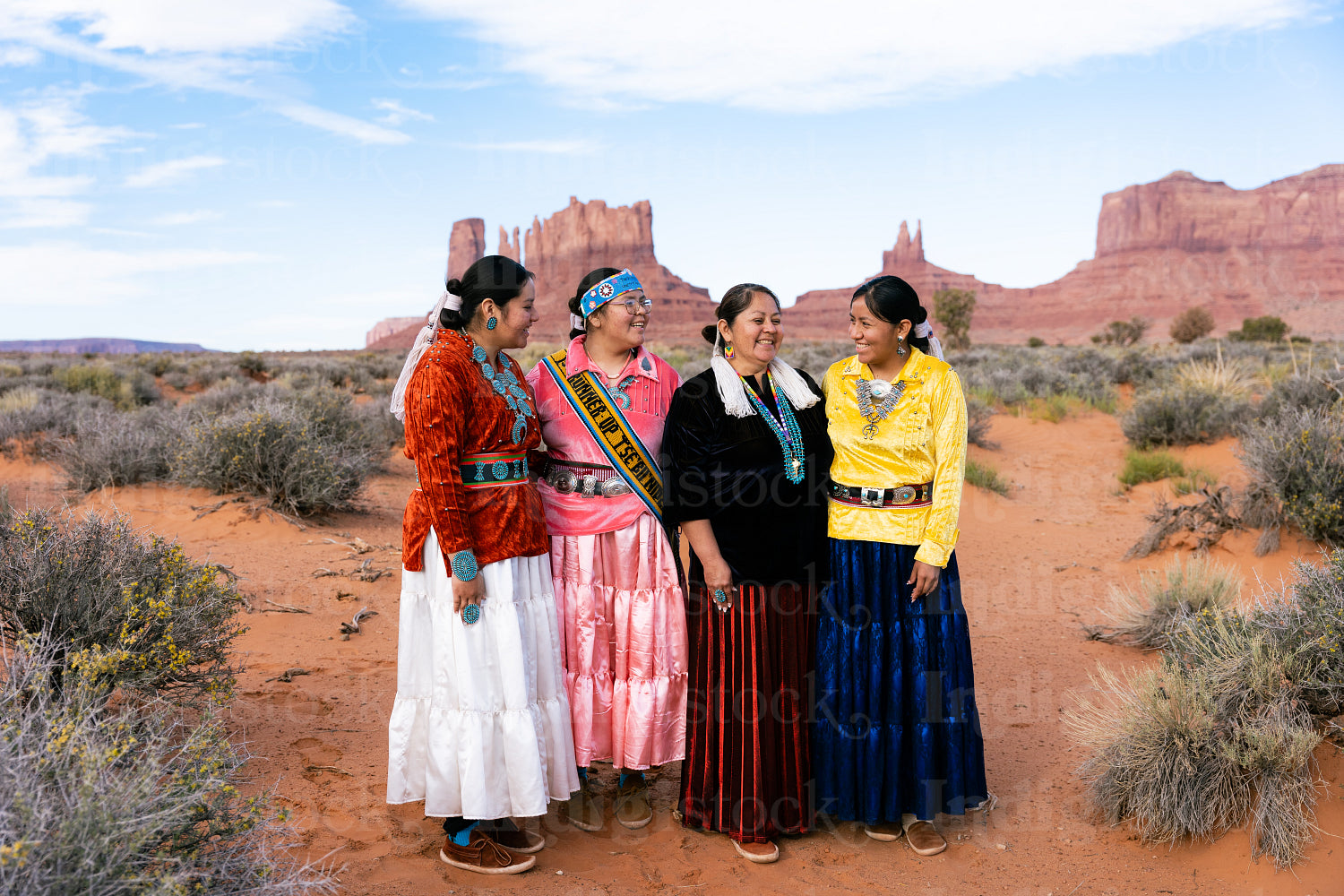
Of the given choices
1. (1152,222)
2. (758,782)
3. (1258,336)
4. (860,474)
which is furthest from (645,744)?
(1152,222)

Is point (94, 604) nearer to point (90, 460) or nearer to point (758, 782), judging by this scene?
point (758, 782)

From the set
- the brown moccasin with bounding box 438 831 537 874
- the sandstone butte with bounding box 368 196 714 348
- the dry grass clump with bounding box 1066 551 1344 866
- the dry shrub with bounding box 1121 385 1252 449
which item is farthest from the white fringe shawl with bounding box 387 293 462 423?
the sandstone butte with bounding box 368 196 714 348

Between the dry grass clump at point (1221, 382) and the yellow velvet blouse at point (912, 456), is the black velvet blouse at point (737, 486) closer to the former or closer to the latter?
the yellow velvet blouse at point (912, 456)

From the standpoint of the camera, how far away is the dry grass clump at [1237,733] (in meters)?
3.34

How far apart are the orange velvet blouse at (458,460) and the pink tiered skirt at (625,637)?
33 cm

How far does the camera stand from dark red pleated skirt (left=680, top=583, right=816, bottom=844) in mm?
3457

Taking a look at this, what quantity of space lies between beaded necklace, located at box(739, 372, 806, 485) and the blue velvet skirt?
34 cm

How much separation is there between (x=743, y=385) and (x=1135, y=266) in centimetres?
11546

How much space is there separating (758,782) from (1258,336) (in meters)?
47.4

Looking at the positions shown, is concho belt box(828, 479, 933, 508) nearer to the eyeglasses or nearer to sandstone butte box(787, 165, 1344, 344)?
the eyeglasses

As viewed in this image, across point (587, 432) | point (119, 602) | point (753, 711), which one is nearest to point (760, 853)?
point (753, 711)

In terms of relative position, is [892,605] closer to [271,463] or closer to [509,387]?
[509,387]

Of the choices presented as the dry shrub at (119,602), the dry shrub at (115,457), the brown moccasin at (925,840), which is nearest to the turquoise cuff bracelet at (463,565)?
the dry shrub at (119,602)

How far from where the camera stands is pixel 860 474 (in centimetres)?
345
